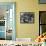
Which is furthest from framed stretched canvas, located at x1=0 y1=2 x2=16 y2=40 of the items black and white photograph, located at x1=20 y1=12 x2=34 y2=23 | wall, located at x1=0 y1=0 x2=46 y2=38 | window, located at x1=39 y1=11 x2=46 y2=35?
window, located at x1=39 y1=11 x2=46 y2=35

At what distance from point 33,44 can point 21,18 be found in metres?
3.70

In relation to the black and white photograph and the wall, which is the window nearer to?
the wall

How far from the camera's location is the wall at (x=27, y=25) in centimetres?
498

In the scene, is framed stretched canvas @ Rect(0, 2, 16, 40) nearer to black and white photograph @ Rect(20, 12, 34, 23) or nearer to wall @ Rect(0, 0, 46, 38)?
wall @ Rect(0, 0, 46, 38)

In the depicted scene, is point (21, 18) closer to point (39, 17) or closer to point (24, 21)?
point (24, 21)

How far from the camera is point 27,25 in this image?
5051 millimetres

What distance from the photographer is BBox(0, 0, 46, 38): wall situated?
4980 millimetres

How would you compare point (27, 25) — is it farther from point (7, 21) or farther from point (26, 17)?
point (7, 21)

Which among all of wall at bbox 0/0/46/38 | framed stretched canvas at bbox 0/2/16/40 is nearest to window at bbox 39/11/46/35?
wall at bbox 0/0/46/38

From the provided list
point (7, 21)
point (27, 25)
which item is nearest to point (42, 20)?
point (27, 25)

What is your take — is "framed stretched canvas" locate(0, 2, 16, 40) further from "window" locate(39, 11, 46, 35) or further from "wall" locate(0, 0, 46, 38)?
"window" locate(39, 11, 46, 35)

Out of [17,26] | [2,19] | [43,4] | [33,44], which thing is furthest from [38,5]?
[33,44]

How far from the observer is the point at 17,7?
5016 millimetres

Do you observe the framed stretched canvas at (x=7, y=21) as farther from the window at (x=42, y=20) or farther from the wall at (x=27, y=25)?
the window at (x=42, y=20)
